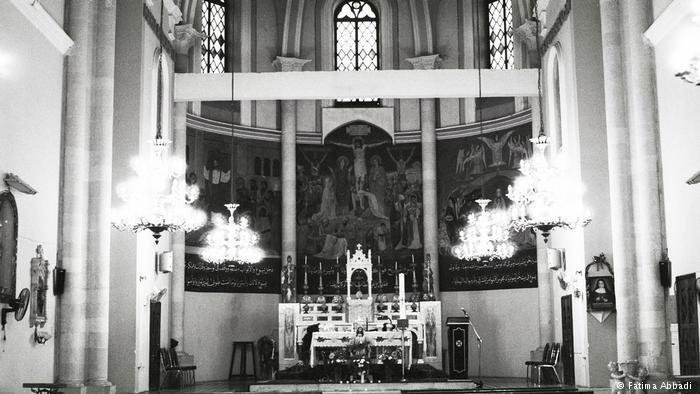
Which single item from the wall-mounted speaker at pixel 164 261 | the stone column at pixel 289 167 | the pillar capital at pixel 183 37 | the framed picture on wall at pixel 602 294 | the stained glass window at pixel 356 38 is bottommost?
the framed picture on wall at pixel 602 294

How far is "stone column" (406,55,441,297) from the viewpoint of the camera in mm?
23391

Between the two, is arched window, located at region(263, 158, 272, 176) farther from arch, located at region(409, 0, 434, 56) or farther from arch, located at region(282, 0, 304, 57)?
arch, located at region(409, 0, 434, 56)

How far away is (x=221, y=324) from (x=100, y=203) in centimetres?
738

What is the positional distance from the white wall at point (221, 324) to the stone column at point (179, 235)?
45 cm

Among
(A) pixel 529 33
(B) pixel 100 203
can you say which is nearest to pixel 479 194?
(A) pixel 529 33

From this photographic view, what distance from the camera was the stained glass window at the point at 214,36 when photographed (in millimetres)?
23045

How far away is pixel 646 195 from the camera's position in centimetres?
1481

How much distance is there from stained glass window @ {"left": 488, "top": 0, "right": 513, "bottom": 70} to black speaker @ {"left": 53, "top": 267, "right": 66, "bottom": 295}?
1252cm

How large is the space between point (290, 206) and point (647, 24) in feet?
36.7

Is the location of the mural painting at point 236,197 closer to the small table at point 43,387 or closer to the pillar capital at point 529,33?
the pillar capital at point 529,33

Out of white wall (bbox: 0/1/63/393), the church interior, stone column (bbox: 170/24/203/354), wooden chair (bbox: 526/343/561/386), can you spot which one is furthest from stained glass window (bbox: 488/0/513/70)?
white wall (bbox: 0/1/63/393)

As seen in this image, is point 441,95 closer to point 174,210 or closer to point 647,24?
point 647,24

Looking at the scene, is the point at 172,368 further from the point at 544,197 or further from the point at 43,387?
the point at 544,197

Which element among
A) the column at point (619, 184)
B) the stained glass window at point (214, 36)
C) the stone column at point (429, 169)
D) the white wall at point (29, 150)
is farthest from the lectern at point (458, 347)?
the white wall at point (29, 150)
